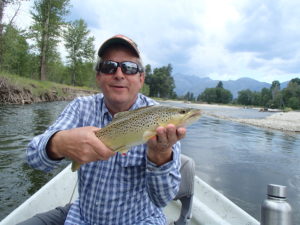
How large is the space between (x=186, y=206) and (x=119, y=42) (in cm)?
234

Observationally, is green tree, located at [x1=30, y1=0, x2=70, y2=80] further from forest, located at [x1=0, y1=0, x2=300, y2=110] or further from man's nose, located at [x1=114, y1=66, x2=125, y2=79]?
man's nose, located at [x1=114, y1=66, x2=125, y2=79]

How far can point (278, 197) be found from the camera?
197cm

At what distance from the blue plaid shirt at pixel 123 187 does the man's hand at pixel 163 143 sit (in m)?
0.07

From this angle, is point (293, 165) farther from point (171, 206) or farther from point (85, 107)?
point (85, 107)

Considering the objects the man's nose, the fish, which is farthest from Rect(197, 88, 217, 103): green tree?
the fish

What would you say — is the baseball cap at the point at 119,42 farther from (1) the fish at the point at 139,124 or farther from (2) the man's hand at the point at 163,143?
(2) the man's hand at the point at 163,143

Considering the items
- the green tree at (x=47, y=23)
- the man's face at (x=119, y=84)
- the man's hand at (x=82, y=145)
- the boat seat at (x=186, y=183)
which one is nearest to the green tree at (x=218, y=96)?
the green tree at (x=47, y=23)

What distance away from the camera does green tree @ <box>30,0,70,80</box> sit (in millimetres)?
37281

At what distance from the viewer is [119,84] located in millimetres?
2500

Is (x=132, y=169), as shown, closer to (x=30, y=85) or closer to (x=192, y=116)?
(x=192, y=116)

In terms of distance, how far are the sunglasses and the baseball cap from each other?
127 millimetres

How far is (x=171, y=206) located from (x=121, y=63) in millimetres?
2859

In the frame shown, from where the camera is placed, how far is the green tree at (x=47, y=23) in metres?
37.3

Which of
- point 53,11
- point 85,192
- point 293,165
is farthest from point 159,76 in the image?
point 85,192
